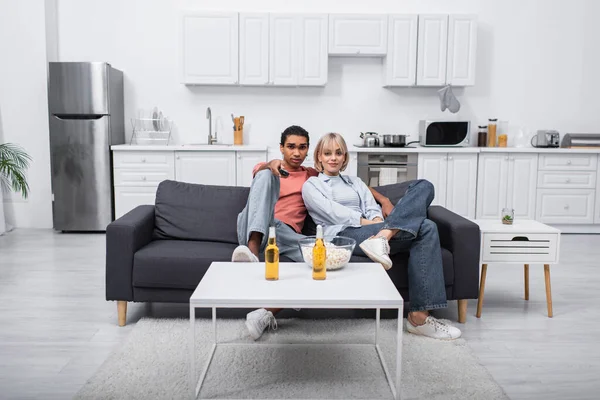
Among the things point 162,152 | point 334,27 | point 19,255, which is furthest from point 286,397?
point 334,27

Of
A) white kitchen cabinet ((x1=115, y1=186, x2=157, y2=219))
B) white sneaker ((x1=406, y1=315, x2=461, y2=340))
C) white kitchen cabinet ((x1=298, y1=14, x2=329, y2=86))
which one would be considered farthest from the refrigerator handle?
white sneaker ((x1=406, y1=315, x2=461, y2=340))

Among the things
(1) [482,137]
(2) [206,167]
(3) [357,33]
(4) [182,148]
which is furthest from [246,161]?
(1) [482,137]

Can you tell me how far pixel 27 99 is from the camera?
5789mm

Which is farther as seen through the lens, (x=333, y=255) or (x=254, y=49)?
(x=254, y=49)

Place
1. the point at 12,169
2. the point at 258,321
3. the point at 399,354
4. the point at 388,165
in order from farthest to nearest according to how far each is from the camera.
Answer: the point at 388,165
the point at 12,169
the point at 258,321
the point at 399,354

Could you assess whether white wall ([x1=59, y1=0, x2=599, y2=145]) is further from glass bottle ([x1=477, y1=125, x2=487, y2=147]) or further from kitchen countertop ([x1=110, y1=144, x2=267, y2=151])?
kitchen countertop ([x1=110, y1=144, x2=267, y2=151])

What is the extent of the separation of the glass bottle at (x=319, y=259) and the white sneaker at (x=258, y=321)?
576 millimetres

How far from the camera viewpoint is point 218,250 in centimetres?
304

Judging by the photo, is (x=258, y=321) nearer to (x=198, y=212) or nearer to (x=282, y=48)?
(x=198, y=212)

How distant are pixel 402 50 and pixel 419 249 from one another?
3270 millimetres

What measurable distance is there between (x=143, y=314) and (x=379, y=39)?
11.9 feet

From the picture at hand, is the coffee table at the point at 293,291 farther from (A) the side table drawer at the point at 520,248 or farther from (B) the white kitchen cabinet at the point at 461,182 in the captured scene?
(B) the white kitchen cabinet at the point at 461,182

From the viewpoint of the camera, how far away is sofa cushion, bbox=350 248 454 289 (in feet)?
9.71

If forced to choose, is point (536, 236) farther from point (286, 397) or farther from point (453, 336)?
point (286, 397)
